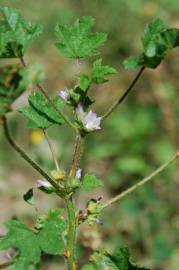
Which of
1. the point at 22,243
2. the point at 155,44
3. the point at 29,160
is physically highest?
the point at 155,44

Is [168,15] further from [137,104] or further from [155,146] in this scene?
[155,146]

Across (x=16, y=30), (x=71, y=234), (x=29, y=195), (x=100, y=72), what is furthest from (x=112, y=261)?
(x=16, y=30)

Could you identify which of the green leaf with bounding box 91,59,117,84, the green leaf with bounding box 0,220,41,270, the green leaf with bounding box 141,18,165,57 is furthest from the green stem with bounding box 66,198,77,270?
the green leaf with bounding box 141,18,165,57

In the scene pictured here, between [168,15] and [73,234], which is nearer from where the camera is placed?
[73,234]

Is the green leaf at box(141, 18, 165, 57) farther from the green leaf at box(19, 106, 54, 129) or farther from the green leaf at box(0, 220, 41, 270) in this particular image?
the green leaf at box(0, 220, 41, 270)

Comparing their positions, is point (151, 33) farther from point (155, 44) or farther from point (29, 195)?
point (29, 195)

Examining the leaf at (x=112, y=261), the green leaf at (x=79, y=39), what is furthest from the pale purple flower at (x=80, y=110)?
the leaf at (x=112, y=261)

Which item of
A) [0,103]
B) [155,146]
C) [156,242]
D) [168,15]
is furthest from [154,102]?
[0,103]
